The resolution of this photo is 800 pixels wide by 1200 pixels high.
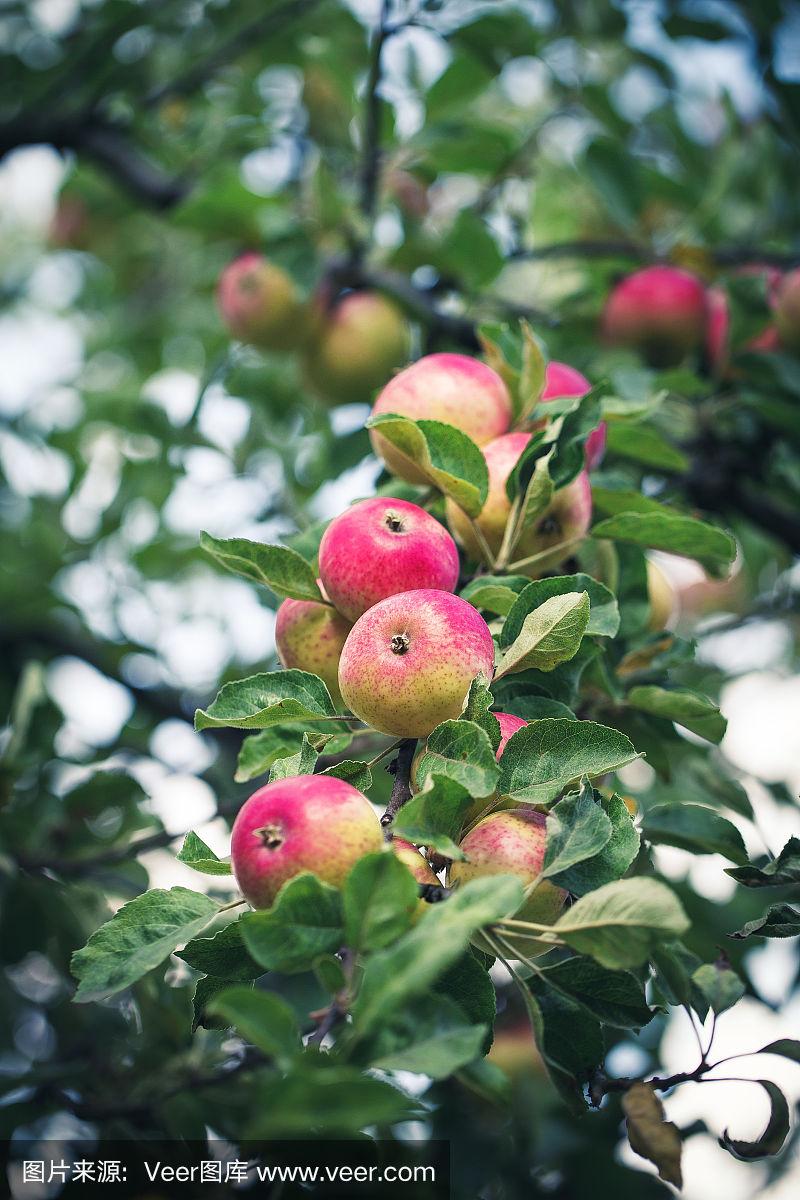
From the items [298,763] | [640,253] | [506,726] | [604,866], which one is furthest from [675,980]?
[640,253]

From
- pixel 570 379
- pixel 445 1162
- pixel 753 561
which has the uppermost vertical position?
pixel 570 379

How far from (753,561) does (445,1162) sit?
5.08ft

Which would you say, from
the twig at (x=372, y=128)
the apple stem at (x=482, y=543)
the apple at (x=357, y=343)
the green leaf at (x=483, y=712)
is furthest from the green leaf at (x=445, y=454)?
the twig at (x=372, y=128)

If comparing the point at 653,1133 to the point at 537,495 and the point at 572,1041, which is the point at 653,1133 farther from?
the point at 537,495

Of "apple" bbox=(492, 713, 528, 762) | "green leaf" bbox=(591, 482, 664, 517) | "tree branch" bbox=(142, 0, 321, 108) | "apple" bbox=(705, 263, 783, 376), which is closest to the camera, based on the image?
"apple" bbox=(492, 713, 528, 762)

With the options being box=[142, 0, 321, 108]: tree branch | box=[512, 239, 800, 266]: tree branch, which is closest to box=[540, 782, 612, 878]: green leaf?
box=[512, 239, 800, 266]: tree branch

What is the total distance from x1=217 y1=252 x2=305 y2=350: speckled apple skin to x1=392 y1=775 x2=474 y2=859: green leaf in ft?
4.23

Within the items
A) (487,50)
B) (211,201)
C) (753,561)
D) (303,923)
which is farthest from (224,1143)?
(487,50)

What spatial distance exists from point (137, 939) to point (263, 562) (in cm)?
35

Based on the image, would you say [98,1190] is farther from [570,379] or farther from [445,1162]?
[570,379]

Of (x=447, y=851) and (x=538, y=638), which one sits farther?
(x=538, y=638)

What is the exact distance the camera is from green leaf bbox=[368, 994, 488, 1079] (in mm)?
611

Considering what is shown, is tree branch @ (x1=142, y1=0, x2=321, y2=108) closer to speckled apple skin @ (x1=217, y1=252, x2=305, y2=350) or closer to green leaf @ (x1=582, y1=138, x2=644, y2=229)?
speckled apple skin @ (x1=217, y1=252, x2=305, y2=350)

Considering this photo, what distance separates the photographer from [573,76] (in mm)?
2275
